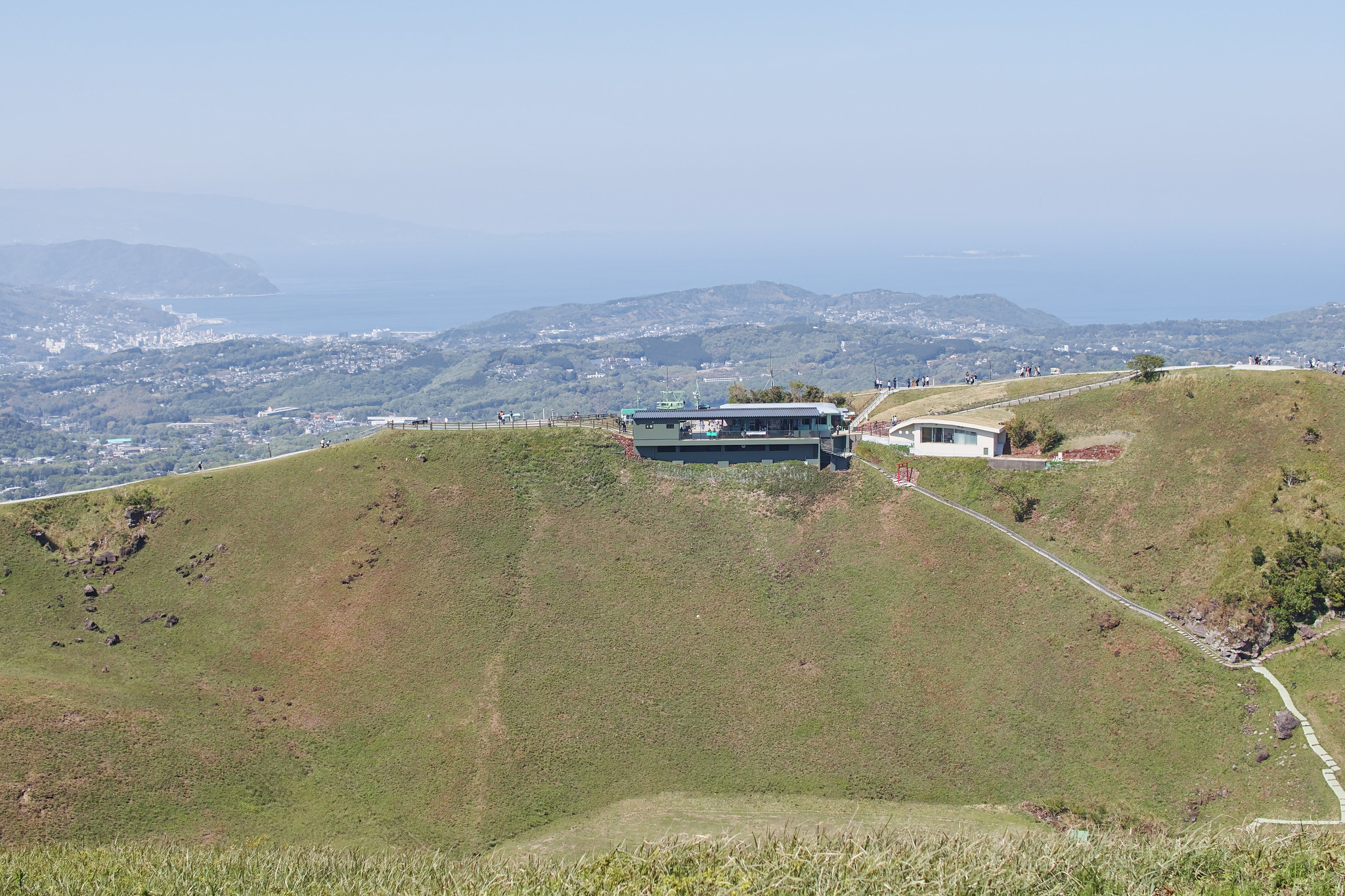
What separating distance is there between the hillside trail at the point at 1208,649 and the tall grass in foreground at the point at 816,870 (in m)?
6.40

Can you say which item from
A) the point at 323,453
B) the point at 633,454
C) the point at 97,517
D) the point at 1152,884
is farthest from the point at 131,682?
the point at 1152,884

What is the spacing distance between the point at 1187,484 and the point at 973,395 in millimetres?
23523

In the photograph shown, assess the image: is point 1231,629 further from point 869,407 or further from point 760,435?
point 869,407

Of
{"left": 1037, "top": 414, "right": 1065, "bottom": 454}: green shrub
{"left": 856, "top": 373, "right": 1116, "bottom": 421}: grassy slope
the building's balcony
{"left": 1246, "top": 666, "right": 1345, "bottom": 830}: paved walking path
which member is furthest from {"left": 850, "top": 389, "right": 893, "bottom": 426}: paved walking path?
{"left": 1246, "top": 666, "right": 1345, "bottom": 830}: paved walking path

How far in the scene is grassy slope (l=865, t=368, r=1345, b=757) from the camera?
51781 mm

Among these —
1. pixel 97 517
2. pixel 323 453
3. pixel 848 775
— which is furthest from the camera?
pixel 323 453

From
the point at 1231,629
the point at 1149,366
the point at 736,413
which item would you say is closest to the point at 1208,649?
the point at 1231,629

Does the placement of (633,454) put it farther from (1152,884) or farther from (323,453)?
(1152,884)

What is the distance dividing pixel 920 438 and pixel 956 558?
46.4 feet

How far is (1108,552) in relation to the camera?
55719mm

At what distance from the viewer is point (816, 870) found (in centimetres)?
2712

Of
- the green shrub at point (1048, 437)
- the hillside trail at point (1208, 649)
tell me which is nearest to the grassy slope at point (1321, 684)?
the hillside trail at point (1208, 649)

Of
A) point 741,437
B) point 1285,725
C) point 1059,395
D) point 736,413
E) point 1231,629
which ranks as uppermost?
point 1059,395

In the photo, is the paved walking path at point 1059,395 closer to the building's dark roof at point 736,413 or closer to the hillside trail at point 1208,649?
the hillside trail at point 1208,649
